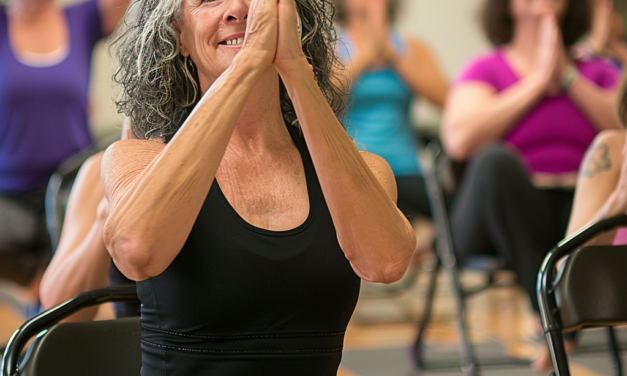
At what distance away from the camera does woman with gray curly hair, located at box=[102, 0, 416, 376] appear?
871 millimetres

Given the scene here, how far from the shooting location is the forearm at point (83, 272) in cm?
125

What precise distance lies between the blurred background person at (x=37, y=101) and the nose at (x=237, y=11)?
1450 mm

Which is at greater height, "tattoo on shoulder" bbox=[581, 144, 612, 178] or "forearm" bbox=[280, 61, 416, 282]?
"forearm" bbox=[280, 61, 416, 282]

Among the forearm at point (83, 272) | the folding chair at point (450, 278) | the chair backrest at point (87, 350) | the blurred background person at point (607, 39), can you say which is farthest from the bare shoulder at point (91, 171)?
the blurred background person at point (607, 39)

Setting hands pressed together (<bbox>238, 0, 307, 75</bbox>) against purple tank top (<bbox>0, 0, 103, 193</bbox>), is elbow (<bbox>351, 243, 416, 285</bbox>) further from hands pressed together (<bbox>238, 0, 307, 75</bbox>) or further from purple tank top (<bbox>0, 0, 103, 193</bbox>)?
purple tank top (<bbox>0, 0, 103, 193</bbox>)

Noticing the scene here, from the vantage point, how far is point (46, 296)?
128 cm

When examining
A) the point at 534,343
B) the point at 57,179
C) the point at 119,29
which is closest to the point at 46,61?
the point at 57,179

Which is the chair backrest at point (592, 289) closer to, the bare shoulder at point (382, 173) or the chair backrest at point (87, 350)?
the bare shoulder at point (382, 173)

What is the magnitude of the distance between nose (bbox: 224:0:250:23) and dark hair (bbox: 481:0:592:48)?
165 centimetres

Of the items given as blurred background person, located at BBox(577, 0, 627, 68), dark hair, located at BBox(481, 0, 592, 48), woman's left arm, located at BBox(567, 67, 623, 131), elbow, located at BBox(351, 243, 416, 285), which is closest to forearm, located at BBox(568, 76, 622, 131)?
woman's left arm, located at BBox(567, 67, 623, 131)

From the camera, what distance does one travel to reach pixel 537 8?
7.72 ft

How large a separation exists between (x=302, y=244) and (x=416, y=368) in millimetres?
1677

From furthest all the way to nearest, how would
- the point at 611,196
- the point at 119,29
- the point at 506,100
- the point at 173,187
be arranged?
the point at 506,100 → the point at 611,196 → the point at 119,29 → the point at 173,187

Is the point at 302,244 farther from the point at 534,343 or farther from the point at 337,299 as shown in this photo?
the point at 534,343
